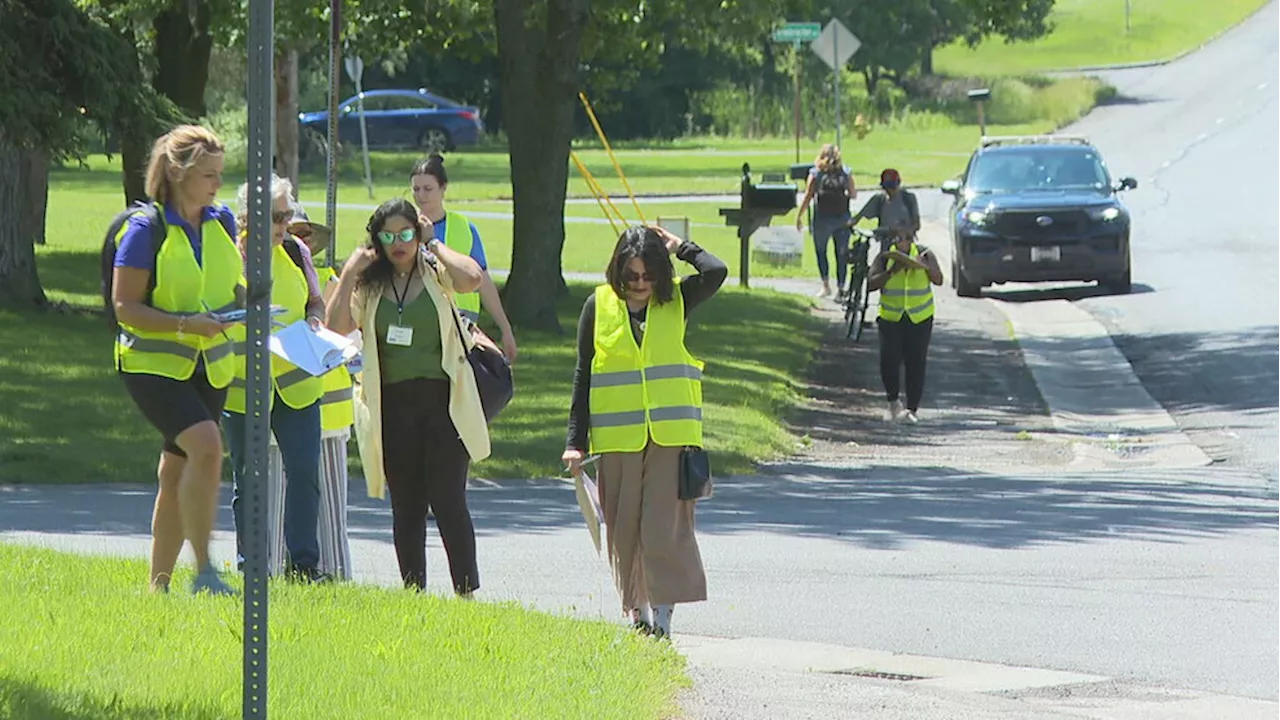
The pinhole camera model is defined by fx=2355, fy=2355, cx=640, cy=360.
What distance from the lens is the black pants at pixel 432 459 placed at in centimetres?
914

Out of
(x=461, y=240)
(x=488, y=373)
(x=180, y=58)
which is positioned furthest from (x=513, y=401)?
(x=180, y=58)

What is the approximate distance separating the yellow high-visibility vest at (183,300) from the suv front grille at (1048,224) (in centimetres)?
1792

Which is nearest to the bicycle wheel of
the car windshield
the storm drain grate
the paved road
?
the paved road

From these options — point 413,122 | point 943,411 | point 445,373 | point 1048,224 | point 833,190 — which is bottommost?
point 943,411

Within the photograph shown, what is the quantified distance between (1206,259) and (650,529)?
23641 millimetres

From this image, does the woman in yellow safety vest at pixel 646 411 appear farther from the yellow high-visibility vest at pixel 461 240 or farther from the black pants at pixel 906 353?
the black pants at pixel 906 353

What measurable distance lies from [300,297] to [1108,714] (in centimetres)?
343

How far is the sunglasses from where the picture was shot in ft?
29.8

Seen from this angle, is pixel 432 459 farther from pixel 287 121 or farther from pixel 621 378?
pixel 287 121

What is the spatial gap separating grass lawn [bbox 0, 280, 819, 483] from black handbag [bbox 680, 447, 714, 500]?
21.5 ft

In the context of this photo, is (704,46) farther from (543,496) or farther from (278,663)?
(278,663)

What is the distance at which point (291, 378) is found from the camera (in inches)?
348

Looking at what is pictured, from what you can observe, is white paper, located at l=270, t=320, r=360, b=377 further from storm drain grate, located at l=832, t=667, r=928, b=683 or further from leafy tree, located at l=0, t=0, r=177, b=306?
leafy tree, located at l=0, t=0, r=177, b=306

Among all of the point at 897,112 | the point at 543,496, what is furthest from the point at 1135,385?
the point at 897,112
